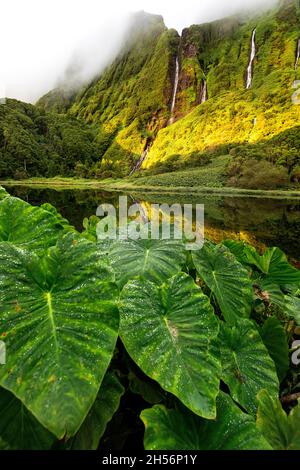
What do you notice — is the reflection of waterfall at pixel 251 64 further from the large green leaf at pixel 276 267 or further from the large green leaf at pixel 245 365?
the large green leaf at pixel 245 365

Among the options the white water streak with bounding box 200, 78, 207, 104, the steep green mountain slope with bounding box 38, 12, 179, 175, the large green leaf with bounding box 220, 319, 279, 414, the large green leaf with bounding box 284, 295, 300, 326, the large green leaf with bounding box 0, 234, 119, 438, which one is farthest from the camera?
the steep green mountain slope with bounding box 38, 12, 179, 175

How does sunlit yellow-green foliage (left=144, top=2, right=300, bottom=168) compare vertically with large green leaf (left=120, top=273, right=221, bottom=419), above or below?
above

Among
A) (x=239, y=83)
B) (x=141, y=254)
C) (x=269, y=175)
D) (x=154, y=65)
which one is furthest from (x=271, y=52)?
(x=141, y=254)

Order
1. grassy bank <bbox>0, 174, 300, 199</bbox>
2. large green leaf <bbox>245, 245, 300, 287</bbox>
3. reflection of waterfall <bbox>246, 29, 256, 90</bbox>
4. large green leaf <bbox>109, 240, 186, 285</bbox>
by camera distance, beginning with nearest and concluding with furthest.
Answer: large green leaf <bbox>109, 240, 186, 285</bbox> < large green leaf <bbox>245, 245, 300, 287</bbox> < grassy bank <bbox>0, 174, 300, 199</bbox> < reflection of waterfall <bbox>246, 29, 256, 90</bbox>

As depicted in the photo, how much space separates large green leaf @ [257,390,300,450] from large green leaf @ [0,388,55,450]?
66cm

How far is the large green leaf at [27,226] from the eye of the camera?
1.43m

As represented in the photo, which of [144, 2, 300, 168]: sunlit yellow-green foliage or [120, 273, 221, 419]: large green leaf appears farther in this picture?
[144, 2, 300, 168]: sunlit yellow-green foliage

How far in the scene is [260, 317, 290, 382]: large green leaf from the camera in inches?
67.8

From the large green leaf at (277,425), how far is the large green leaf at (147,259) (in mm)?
675

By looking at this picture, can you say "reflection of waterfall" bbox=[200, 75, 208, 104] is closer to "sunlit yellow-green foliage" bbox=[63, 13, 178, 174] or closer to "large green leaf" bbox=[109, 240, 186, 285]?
"sunlit yellow-green foliage" bbox=[63, 13, 178, 174]

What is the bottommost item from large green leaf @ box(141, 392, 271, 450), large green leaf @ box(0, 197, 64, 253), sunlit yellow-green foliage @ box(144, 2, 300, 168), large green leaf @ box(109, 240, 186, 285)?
large green leaf @ box(141, 392, 271, 450)

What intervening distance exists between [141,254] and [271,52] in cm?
13502

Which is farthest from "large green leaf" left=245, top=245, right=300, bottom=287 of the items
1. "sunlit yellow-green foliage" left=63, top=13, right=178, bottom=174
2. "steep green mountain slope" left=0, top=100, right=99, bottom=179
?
"sunlit yellow-green foliage" left=63, top=13, right=178, bottom=174

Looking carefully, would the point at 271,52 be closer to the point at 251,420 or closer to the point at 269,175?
the point at 269,175
